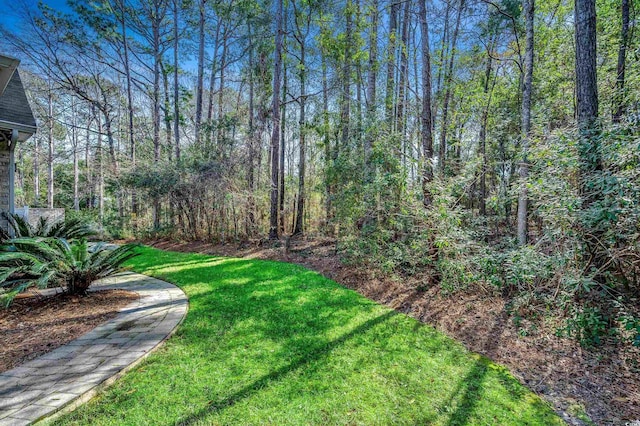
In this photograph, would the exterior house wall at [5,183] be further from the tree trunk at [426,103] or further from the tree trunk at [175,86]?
the tree trunk at [426,103]

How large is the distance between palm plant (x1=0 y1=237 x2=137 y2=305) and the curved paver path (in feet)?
2.49

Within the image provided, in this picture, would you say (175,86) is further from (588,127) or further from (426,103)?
(588,127)

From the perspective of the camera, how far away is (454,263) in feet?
12.6

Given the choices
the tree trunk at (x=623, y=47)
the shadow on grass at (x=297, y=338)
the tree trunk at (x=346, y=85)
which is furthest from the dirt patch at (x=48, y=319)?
the tree trunk at (x=623, y=47)

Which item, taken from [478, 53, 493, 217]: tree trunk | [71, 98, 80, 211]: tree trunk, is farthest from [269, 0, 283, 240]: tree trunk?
[71, 98, 80, 211]: tree trunk

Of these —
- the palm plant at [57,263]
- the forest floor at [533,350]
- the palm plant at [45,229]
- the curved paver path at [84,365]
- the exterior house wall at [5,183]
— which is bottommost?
the forest floor at [533,350]

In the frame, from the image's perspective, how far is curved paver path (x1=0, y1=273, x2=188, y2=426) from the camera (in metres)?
1.88

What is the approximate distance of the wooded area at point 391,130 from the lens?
270 cm

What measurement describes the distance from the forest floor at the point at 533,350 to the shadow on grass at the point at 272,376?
1071 millimetres

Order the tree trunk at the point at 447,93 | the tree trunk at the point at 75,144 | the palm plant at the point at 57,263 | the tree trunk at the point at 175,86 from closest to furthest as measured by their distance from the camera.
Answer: the palm plant at the point at 57,263 → the tree trunk at the point at 447,93 → the tree trunk at the point at 175,86 → the tree trunk at the point at 75,144

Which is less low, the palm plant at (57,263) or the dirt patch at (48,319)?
the palm plant at (57,263)

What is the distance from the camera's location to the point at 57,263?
11.5 feet

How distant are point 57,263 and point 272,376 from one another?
3168mm

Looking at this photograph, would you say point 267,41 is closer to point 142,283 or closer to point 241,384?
point 142,283
